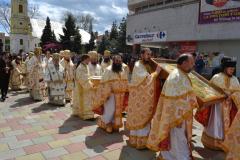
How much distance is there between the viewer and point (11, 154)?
545 centimetres

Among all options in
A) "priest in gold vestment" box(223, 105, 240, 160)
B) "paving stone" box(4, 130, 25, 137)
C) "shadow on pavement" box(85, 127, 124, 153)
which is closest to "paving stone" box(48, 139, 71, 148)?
"shadow on pavement" box(85, 127, 124, 153)

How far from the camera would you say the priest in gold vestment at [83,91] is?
777 cm

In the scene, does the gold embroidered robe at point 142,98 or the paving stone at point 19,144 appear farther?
the paving stone at point 19,144

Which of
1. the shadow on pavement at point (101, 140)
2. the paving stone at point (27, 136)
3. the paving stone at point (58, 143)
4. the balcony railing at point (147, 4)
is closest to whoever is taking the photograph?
the shadow on pavement at point (101, 140)

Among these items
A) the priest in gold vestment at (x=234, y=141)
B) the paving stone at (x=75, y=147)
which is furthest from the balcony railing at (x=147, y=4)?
the priest in gold vestment at (x=234, y=141)

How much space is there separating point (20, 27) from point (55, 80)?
64.5 meters

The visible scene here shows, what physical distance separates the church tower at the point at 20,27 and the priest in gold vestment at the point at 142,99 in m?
62.5

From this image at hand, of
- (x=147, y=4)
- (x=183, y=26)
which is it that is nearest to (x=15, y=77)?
(x=183, y=26)

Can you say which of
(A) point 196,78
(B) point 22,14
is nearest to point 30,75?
(A) point 196,78

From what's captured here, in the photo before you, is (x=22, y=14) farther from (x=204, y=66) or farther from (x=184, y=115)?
(x=184, y=115)

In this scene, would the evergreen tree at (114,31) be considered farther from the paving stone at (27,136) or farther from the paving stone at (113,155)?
the paving stone at (113,155)

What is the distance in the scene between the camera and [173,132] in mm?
4594

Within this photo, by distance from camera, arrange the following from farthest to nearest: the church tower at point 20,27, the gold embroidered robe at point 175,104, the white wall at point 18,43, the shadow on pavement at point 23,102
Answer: the white wall at point 18,43
the church tower at point 20,27
the shadow on pavement at point 23,102
the gold embroidered robe at point 175,104

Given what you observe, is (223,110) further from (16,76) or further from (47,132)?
(16,76)
